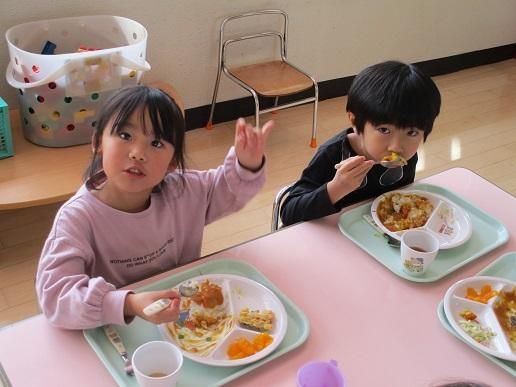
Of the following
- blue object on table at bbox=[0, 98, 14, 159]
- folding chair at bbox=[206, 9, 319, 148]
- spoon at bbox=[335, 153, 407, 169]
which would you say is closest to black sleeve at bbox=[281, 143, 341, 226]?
spoon at bbox=[335, 153, 407, 169]

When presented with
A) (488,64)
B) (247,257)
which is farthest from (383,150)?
(488,64)

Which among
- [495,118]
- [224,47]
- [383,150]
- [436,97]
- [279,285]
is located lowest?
[495,118]

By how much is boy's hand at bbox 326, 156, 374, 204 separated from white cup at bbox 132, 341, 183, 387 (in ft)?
2.07

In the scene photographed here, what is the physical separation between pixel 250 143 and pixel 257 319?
380 mm

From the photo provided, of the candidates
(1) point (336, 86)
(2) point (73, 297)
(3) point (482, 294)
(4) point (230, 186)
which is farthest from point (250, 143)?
(1) point (336, 86)

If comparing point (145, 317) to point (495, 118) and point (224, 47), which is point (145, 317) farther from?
point (495, 118)

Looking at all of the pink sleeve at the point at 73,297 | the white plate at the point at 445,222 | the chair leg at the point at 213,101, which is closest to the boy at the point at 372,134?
the white plate at the point at 445,222

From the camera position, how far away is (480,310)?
47.0 inches

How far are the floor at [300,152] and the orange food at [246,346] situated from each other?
3.09ft

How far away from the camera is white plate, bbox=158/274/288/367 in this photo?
101 cm

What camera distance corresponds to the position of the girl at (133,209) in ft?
3.37

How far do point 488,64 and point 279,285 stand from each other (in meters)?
4.29

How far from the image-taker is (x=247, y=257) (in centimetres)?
128

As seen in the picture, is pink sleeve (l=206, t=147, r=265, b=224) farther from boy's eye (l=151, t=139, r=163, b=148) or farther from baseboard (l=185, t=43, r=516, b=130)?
baseboard (l=185, t=43, r=516, b=130)
